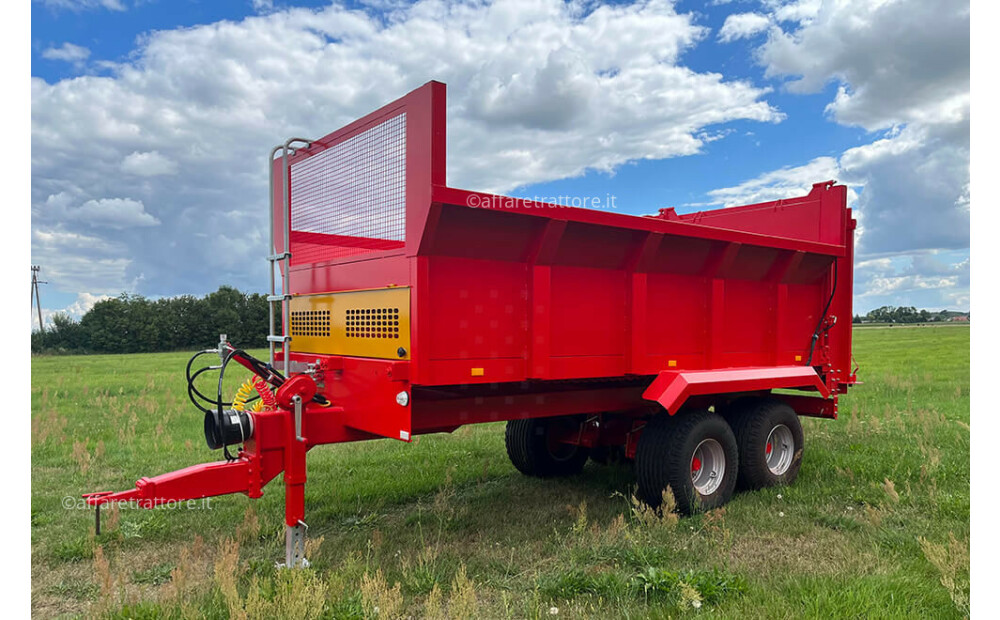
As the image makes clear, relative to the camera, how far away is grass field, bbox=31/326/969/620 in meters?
3.70

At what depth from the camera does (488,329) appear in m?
4.30

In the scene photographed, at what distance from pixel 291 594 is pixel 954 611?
373cm

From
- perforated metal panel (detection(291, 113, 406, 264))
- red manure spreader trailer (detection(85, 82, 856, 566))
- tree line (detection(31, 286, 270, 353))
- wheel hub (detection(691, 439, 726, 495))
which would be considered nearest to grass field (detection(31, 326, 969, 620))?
wheel hub (detection(691, 439, 726, 495))

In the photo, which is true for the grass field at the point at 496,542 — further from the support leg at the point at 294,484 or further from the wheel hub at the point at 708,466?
the wheel hub at the point at 708,466

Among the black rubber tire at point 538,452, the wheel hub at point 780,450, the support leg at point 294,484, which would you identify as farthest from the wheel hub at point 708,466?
the support leg at point 294,484

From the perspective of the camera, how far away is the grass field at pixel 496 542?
3.70m

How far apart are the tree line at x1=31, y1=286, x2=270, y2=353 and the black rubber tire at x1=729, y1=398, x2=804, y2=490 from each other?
3665 centimetres

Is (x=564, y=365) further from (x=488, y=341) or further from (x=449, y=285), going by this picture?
(x=449, y=285)

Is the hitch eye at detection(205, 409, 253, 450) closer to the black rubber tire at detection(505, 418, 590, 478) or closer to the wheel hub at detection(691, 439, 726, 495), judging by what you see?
the black rubber tire at detection(505, 418, 590, 478)

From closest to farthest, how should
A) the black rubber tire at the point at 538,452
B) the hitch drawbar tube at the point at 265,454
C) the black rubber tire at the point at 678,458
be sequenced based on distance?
the hitch drawbar tube at the point at 265,454 → the black rubber tire at the point at 678,458 → the black rubber tire at the point at 538,452

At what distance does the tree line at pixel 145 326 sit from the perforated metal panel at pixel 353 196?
35.9 m

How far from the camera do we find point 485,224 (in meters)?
4.13

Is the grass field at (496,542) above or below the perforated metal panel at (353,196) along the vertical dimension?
below

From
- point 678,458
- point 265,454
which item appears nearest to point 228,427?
point 265,454
